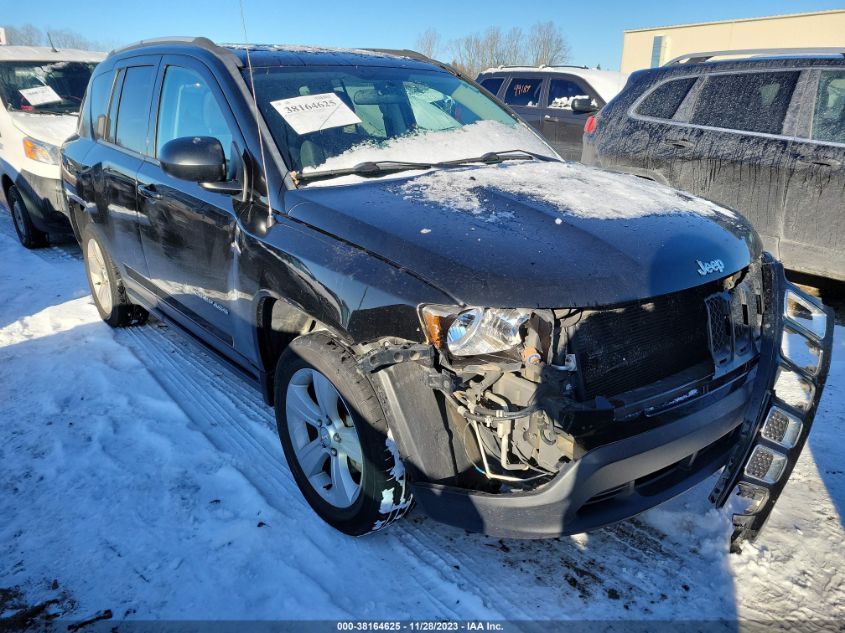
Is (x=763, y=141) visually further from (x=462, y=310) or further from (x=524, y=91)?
(x=524, y=91)

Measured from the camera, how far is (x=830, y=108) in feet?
15.4

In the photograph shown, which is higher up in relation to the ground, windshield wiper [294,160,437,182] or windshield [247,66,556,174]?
windshield [247,66,556,174]

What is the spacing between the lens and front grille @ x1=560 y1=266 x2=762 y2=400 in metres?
1.93

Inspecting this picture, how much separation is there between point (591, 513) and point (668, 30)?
38.4 m

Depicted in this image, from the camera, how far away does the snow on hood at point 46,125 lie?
22.8ft

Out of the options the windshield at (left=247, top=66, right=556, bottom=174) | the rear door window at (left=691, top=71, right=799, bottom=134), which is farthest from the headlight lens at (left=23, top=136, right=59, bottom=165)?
the rear door window at (left=691, top=71, right=799, bottom=134)

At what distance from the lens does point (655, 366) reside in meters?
2.10

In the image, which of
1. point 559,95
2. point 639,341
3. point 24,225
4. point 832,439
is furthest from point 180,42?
point 559,95

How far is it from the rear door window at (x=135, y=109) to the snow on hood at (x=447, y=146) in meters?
1.59

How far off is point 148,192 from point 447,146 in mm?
1774

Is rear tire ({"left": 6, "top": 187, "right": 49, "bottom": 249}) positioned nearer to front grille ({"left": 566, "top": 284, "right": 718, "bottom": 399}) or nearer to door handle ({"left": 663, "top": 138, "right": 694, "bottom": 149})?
door handle ({"left": 663, "top": 138, "right": 694, "bottom": 149})

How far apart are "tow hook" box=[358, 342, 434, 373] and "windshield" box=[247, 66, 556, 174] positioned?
1047 millimetres

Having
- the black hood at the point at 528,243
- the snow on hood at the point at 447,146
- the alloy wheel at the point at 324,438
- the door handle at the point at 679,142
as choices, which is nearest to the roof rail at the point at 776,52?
the door handle at the point at 679,142

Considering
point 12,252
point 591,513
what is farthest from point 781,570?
point 12,252
